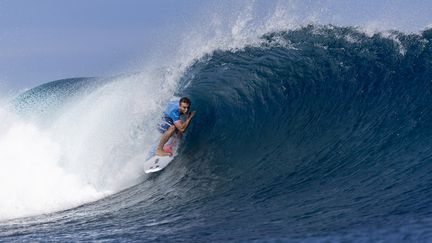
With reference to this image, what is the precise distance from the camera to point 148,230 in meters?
5.46

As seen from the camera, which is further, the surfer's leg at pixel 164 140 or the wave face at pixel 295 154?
the surfer's leg at pixel 164 140

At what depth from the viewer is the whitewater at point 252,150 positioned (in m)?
5.36

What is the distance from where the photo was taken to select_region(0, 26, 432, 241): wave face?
516cm

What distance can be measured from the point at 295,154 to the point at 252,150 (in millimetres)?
1040

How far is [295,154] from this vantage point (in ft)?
26.0

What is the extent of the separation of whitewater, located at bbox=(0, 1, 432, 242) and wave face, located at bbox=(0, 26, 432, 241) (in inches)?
1.2

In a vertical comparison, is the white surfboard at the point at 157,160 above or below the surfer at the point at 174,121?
below

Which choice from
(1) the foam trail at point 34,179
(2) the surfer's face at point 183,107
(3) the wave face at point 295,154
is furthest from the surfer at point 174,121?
(1) the foam trail at point 34,179

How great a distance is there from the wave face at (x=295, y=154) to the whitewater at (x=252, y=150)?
0.10ft

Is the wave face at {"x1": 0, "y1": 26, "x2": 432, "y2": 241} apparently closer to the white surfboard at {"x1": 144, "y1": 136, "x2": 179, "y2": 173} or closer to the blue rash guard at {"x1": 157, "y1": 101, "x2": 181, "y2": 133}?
the white surfboard at {"x1": 144, "y1": 136, "x2": 179, "y2": 173}

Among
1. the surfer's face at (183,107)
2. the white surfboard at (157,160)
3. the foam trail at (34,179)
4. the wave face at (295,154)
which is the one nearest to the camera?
the wave face at (295,154)

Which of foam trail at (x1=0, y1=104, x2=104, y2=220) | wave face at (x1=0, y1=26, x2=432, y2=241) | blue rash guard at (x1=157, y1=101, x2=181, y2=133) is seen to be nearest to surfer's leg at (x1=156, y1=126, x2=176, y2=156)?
blue rash guard at (x1=157, y1=101, x2=181, y2=133)

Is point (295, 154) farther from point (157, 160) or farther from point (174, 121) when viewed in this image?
point (157, 160)

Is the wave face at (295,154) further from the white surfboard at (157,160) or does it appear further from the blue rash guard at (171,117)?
the blue rash guard at (171,117)
